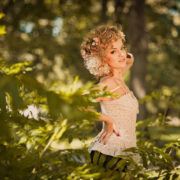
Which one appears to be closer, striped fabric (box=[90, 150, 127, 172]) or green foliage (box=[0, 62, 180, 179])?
green foliage (box=[0, 62, 180, 179])

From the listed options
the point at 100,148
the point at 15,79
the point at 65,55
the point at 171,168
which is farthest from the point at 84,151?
the point at 65,55

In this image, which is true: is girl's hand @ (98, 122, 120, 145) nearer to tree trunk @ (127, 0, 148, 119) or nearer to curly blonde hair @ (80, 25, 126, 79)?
curly blonde hair @ (80, 25, 126, 79)

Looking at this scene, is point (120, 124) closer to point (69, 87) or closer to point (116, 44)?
point (116, 44)

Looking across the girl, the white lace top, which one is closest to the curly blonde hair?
the girl

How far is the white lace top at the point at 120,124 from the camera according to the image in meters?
3.56

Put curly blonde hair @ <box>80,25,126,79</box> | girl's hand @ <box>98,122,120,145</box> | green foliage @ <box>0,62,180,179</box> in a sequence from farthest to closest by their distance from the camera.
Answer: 1. curly blonde hair @ <box>80,25,126,79</box>
2. girl's hand @ <box>98,122,120,145</box>
3. green foliage @ <box>0,62,180,179</box>

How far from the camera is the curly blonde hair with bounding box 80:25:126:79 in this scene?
380 cm

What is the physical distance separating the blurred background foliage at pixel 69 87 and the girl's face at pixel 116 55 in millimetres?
224

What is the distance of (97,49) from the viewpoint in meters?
3.84

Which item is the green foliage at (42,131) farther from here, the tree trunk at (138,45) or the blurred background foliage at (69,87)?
the tree trunk at (138,45)

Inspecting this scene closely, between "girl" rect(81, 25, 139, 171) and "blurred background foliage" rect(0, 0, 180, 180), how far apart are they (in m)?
0.15

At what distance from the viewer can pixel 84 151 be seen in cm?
387

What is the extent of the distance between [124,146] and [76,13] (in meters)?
15.4

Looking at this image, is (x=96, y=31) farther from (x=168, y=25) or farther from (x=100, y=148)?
(x=168, y=25)
